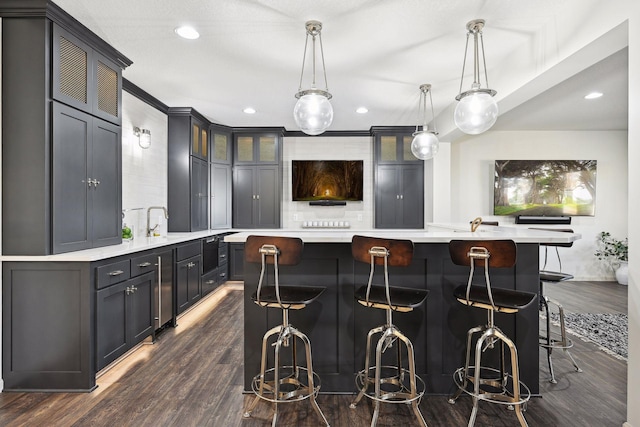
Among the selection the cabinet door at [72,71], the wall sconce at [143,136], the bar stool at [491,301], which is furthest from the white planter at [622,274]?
the cabinet door at [72,71]

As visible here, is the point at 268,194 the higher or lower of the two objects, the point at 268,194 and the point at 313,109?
the lower

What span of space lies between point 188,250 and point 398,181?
356 centimetres

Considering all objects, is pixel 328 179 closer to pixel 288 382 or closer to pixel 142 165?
pixel 142 165

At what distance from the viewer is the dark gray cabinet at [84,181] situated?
97.5 inches

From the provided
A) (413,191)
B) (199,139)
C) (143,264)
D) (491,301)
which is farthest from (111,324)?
(413,191)

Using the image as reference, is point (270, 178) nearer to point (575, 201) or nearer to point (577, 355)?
point (577, 355)

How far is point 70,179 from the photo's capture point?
2576mm

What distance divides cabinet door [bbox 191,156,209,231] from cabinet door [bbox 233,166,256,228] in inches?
22.4

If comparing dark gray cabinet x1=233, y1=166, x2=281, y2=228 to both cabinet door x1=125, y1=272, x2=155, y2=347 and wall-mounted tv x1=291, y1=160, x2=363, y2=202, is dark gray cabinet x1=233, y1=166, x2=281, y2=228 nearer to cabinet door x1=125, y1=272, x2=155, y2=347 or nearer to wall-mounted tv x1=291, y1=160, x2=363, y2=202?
wall-mounted tv x1=291, y1=160, x2=363, y2=202

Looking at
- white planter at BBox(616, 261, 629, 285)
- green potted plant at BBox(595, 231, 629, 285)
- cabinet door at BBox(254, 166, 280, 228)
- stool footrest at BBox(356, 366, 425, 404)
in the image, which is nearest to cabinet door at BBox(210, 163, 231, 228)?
cabinet door at BBox(254, 166, 280, 228)

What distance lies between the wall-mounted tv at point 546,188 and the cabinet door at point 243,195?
4.19 meters

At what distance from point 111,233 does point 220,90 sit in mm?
2082

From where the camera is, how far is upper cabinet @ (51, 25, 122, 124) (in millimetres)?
2480

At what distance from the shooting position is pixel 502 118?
5.29 m
